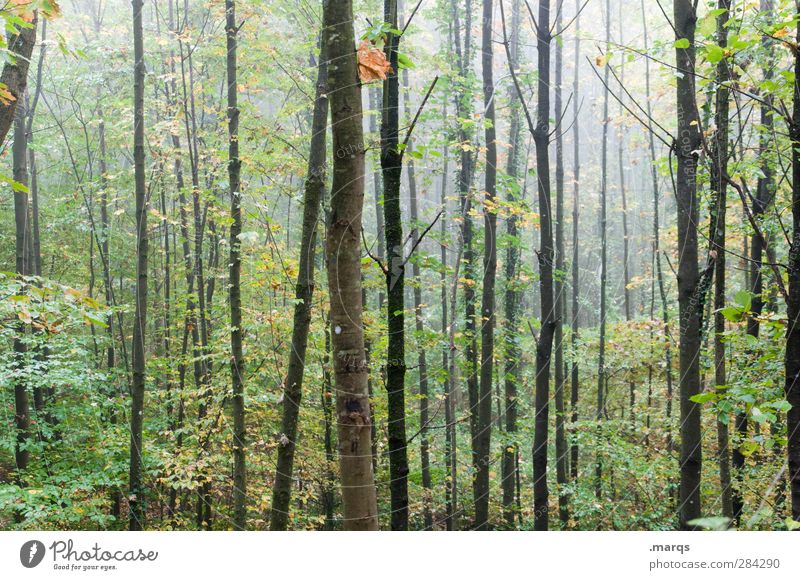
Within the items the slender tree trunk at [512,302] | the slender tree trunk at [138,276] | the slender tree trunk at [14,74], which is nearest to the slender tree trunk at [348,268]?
the slender tree trunk at [14,74]

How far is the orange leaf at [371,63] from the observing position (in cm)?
212

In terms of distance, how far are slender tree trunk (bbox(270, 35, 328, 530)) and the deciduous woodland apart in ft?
0.07

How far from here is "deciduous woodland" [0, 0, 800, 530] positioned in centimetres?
244

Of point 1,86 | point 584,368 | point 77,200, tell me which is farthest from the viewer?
point 584,368

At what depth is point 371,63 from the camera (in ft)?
6.97

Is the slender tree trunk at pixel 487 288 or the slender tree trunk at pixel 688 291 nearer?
the slender tree trunk at pixel 688 291

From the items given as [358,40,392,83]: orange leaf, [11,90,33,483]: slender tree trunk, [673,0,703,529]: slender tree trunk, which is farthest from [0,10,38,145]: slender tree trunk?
[673,0,703,529]: slender tree trunk

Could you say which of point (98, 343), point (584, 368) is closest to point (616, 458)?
point (584, 368)

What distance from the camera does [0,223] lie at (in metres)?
6.06

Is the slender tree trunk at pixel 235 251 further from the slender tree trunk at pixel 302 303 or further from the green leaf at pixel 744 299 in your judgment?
the green leaf at pixel 744 299
